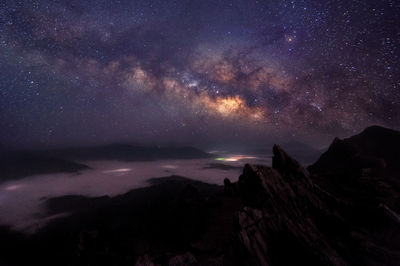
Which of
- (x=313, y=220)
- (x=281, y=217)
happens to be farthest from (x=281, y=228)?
(x=313, y=220)

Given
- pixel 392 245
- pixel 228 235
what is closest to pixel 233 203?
pixel 228 235

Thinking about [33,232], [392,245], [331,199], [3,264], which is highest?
[331,199]

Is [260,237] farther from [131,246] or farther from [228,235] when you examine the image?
[131,246]

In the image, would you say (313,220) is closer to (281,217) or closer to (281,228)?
(281,217)

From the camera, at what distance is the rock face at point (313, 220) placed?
1839 cm

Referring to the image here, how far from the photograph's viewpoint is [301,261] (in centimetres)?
1811

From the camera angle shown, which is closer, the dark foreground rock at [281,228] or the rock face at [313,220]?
the rock face at [313,220]

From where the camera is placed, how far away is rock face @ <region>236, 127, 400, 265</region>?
1839 cm

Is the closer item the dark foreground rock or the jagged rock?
the jagged rock

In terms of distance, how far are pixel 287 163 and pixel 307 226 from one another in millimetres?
12848

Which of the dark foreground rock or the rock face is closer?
the rock face

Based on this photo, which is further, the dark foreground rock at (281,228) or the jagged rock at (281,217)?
the dark foreground rock at (281,228)

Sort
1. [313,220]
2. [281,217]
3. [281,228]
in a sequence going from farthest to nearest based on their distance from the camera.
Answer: [313,220] → [281,217] → [281,228]

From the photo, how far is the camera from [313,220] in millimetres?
23859
